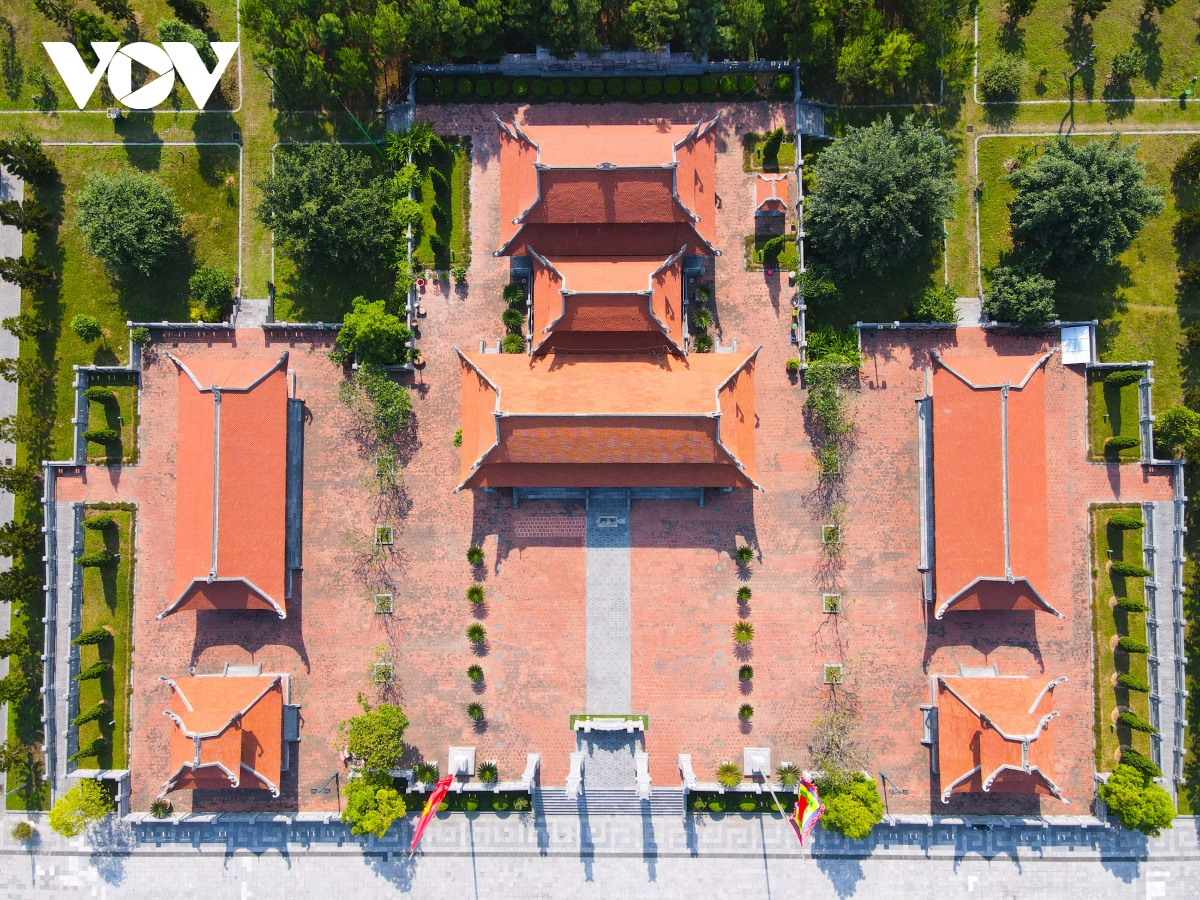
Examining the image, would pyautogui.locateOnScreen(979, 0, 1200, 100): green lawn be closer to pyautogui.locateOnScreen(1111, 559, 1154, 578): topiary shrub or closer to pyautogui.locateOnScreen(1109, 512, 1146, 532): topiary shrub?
pyautogui.locateOnScreen(1109, 512, 1146, 532): topiary shrub

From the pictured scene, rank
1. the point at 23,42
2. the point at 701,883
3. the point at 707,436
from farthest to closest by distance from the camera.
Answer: the point at 23,42
the point at 701,883
the point at 707,436

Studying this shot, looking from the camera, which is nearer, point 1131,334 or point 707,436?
point 707,436

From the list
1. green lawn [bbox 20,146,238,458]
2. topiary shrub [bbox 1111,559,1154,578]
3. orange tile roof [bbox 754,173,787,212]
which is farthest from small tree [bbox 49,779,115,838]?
topiary shrub [bbox 1111,559,1154,578]

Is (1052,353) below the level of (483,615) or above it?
above

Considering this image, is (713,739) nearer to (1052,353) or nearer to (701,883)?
(701,883)

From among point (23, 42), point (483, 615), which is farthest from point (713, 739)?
point (23, 42)
